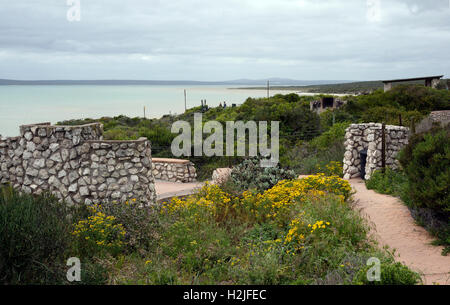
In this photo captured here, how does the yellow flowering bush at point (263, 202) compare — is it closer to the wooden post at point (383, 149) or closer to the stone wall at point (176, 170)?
the wooden post at point (383, 149)

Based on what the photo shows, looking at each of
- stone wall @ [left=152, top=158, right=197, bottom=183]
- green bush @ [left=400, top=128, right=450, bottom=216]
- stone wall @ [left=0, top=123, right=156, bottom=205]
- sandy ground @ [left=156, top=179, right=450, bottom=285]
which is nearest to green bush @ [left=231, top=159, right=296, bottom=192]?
sandy ground @ [left=156, top=179, right=450, bottom=285]

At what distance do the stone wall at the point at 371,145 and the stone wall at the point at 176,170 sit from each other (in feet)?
18.3

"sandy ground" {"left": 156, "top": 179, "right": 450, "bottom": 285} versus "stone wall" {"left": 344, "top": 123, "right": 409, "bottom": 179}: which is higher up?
"stone wall" {"left": 344, "top": 123, "right": 409, "bottom": 179}

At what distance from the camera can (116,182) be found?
850cm

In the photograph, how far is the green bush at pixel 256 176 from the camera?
9.99 meters

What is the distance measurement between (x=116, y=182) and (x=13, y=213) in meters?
2.97

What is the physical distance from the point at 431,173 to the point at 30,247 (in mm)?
6821

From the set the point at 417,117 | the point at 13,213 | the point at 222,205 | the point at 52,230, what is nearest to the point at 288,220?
the point at 222,205

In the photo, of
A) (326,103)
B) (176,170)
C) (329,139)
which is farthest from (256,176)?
(326,103)

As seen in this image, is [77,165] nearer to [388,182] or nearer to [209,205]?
[209,205]

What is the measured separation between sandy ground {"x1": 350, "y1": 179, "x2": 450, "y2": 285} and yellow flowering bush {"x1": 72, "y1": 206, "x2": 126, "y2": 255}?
4398 millimetres

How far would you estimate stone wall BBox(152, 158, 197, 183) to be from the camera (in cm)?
1427

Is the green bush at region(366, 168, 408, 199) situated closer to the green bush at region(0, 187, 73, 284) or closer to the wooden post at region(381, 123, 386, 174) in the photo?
the wooden post at region(381, 123, 386, 174)

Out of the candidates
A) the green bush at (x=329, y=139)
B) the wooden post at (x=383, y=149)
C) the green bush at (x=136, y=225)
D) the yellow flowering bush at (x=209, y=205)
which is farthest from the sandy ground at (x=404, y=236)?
the green bush at (x=329, y=139)
